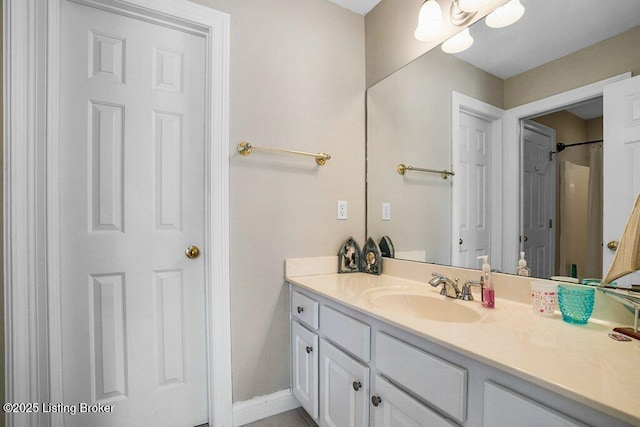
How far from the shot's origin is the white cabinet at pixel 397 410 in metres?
0.84

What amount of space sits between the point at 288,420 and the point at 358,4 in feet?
8.09

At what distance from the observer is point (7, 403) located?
1.16 metres

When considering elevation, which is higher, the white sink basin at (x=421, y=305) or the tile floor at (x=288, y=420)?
the white sink basin at (x=421, y=305)

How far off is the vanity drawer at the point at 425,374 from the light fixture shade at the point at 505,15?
1312 mm

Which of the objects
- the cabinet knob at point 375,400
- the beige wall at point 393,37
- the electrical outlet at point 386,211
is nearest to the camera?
the cabinet knob at point 375,400

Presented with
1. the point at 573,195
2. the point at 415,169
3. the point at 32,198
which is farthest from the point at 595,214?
the point at 32,198

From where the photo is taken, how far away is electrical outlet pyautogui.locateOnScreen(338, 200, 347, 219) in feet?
6.15

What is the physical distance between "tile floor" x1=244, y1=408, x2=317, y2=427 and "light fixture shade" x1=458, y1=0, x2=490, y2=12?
2.10m

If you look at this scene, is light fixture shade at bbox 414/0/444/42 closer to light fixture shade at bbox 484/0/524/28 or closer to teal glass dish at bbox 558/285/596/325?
light fixture shade at bbox 484/0/524/28

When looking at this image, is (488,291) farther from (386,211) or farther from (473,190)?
(386,211)

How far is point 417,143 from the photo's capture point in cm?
167

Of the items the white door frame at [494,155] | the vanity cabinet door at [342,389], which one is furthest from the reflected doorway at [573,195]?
the vanity cabinet door at [342,389]

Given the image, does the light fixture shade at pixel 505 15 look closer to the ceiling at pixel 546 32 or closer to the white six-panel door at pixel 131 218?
the ceiling at pixel 546 32

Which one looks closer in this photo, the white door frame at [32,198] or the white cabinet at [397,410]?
the white cabinet at [397,410]
